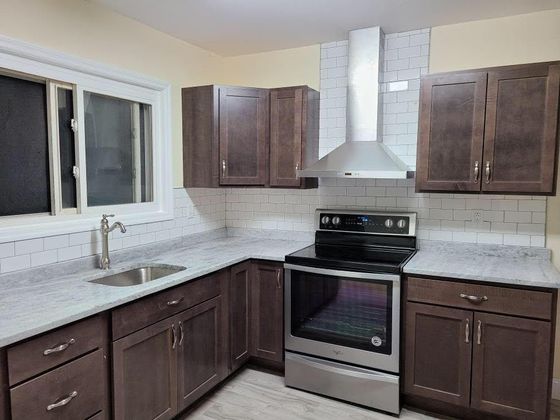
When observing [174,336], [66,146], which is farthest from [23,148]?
[174,336]

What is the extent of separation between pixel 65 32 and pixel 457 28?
253 cm

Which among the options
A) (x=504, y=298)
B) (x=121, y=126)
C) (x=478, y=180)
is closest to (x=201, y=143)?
(x=121, y=126)

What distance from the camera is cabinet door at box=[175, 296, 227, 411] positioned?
7.79 ft

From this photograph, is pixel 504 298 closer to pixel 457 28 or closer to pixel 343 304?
pixel 343 304

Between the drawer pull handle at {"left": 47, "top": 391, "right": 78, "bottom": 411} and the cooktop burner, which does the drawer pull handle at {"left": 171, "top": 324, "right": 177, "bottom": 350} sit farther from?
the cooktop burner

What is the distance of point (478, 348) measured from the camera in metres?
2.34

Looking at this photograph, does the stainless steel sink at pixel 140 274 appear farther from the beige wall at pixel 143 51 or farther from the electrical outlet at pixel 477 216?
the electrical outlet at pixel 477 216

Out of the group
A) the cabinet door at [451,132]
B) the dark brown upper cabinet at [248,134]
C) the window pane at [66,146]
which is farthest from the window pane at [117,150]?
the cabinet door at [451,132]

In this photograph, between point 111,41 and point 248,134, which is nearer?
point 111,41

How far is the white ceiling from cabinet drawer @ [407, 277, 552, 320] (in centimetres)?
169

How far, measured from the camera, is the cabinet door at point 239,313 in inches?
111

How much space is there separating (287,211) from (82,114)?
175 centimetres

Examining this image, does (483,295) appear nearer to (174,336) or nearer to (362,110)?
(362,110)

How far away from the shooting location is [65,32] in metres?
2.33
